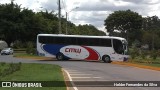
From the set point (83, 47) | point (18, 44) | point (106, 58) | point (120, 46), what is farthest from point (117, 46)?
point (18, 44)

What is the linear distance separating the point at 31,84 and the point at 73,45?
3022 cm

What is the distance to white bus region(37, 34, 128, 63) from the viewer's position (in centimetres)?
4728

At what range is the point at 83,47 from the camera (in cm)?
4828

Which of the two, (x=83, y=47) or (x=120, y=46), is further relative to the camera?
(x=83, y=47)

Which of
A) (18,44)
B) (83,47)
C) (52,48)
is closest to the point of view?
(83,47)

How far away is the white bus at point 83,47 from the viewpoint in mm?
47281

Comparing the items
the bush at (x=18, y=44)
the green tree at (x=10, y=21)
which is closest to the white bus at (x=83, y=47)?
the green tree at (x=10, y=21)

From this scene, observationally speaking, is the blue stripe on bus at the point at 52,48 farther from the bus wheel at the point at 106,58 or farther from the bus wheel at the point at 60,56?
the bus wheel at the point at 106,58

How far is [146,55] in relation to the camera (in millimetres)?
57438

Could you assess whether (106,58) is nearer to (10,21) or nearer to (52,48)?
(52,48)

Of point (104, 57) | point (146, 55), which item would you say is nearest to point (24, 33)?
point (146, 55)

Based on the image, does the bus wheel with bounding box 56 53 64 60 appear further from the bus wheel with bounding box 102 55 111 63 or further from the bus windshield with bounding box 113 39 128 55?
the bus windshield with bounding box 113 39 128 55

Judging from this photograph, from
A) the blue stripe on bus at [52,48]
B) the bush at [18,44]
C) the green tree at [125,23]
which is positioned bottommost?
the bush at [18,44]

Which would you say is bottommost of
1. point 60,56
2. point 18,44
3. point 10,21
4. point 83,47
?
point 18,44
